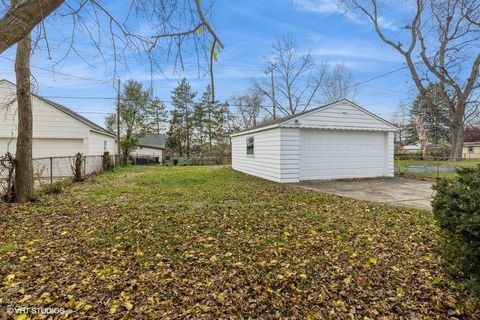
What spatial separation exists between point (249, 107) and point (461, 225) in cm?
3039

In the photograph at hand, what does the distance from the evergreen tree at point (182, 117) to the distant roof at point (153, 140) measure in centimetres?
173

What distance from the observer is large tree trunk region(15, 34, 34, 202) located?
649 cm

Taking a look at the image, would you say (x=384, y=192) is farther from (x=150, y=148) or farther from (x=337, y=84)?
(x=150, y=148)

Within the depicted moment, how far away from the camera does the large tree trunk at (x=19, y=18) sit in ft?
6.93

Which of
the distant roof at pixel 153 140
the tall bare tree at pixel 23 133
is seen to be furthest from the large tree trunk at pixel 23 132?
the distant roof at pixel 153 140

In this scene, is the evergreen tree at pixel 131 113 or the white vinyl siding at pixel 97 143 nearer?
the white vinyl siding at pixel 97 143

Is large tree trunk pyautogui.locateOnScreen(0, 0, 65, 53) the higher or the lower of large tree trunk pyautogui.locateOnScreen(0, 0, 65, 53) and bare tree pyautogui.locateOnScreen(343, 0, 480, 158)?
the lower

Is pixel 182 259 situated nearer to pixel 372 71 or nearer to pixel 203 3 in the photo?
pixel 203 3

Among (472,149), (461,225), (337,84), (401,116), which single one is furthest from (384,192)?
(472,149)

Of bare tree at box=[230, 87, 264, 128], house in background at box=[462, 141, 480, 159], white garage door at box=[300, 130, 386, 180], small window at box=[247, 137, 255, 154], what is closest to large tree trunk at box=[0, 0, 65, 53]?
white garage door at box=[300, 130, 386, 180]

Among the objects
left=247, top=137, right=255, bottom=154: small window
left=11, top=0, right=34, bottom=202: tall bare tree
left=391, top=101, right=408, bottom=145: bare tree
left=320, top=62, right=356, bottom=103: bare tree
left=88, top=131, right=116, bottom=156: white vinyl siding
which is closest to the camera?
left=11, top=0, right=34, bottom=202: tall bare tree

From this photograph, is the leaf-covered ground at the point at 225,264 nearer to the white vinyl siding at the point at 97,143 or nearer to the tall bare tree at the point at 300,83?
the white vinyl siding at the point at 97,143

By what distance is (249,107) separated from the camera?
31.9 metres

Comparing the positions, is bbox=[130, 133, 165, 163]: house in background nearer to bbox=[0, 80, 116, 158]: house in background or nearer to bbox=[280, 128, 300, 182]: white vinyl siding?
bbox=[0, 80, 116, 158]: house in background
